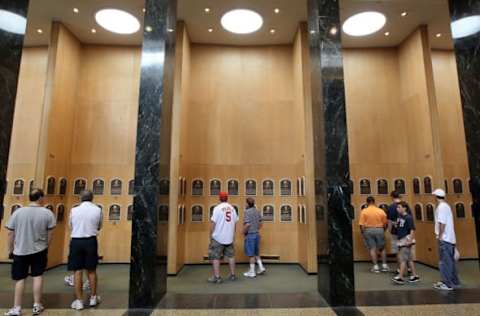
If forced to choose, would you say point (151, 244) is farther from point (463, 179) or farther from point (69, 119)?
point (463, 179)

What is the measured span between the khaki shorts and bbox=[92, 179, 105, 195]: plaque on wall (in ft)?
13.9

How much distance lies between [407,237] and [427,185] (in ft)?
9.30

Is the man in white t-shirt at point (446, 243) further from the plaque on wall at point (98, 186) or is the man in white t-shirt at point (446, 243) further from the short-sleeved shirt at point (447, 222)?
the plaque on wall at point (98, 186)

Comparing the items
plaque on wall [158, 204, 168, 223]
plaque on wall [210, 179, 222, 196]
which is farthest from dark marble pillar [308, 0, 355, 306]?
plaque on wall [210, 179, 222, 196]

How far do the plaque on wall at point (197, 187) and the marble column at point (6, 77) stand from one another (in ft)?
15.6

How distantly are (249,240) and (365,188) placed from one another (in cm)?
406

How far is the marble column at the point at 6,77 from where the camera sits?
14.2 ft

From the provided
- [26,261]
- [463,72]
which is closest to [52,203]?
[26,261]

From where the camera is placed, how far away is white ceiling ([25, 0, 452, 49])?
24.7ft

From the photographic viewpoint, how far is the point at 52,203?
7.89 meters

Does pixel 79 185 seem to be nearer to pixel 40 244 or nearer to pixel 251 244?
pixel 40 244

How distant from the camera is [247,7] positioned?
7.73m

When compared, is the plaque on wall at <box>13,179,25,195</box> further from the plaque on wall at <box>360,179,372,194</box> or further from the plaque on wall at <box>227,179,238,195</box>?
the plaque on wall at <box>360,179,372,194</box>

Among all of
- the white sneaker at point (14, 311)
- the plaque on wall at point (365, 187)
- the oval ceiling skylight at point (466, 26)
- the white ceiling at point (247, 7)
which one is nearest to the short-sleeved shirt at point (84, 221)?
the white sneaker at point (14, 311)
